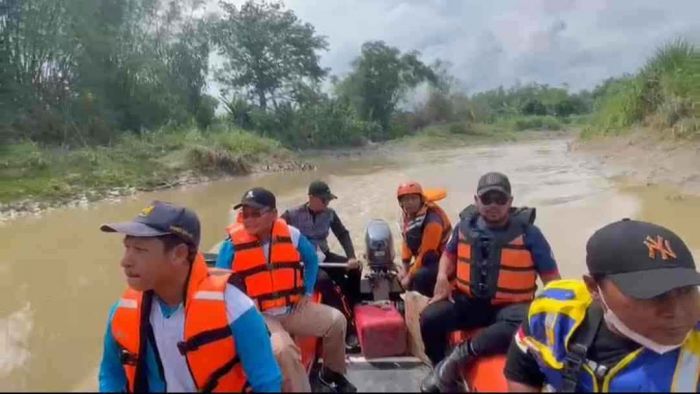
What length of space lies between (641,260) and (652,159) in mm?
10244

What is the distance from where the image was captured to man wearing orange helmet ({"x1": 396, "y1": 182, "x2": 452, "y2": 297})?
14.2ft

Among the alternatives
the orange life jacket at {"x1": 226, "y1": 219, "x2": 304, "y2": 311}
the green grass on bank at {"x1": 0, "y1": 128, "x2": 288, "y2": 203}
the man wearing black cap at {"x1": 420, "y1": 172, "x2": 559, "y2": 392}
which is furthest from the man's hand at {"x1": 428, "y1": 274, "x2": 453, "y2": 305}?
the green grass on bank at {"x1": 0, "y1": 128, "x2": 288, "y2": 203}

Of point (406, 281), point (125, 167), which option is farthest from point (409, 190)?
point (125, 167)

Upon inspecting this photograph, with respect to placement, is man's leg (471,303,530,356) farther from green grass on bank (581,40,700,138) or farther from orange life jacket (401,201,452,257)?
green grass on bank (581,40,700,138)

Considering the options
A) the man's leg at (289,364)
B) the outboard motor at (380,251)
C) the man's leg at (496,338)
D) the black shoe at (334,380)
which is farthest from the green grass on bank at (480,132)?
the man's leg at (289,364)

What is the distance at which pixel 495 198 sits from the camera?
9.88ft

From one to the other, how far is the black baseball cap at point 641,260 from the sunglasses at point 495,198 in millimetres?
1437

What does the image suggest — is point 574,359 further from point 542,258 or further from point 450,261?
point 450,261

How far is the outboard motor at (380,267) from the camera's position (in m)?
4.10

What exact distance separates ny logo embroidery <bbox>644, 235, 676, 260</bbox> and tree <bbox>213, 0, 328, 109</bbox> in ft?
111

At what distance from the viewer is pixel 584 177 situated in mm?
12383

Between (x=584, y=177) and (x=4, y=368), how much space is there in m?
10.5

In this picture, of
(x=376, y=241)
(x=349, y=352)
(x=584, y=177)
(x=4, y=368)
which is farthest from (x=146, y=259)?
(x=584, y=177)

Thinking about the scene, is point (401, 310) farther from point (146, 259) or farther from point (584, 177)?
point (584, 177)
